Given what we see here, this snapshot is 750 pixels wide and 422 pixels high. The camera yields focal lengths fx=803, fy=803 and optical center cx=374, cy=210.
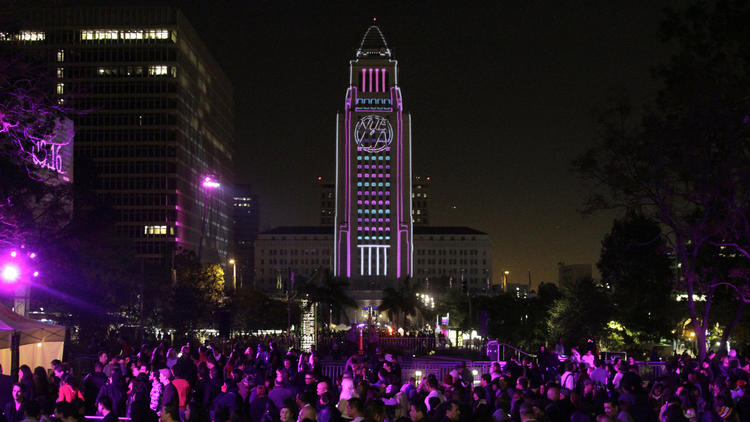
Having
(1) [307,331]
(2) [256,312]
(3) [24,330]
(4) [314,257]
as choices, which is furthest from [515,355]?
(4) [314,257]

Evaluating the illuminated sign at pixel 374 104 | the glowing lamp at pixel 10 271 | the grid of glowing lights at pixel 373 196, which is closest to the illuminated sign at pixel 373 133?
the grid of glowing lights at pixel 373 196

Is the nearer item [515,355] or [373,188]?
[515,355]

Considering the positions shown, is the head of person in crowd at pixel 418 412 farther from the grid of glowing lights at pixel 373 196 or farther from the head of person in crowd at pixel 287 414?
the grid of glowing lights at pixel 373 196

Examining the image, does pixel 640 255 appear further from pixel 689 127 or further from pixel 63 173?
pixel 63 173

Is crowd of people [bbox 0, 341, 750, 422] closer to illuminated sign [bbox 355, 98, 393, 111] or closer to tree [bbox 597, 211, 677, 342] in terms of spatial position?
tree [bbox 597, 211, 677, 342]

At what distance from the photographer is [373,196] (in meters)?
163

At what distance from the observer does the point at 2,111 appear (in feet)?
62.7

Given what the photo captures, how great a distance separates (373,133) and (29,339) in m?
143

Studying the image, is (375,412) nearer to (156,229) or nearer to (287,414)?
(287,414)

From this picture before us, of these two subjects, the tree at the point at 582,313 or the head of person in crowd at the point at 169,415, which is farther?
the tree at the point at 582,313

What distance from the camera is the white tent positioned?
18781 millimetres

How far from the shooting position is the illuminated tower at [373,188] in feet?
525

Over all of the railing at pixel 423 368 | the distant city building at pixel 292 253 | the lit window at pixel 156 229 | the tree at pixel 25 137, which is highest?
the distant city building at pixel 292 253

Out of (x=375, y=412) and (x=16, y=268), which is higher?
(x=16, y=268)
